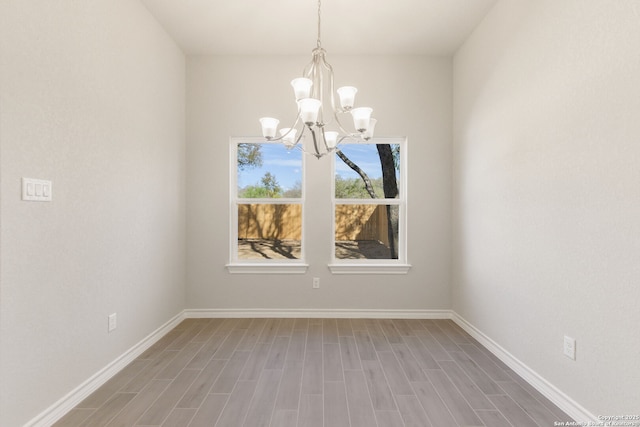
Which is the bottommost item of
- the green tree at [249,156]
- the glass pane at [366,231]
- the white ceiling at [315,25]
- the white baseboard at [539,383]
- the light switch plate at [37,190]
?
the white baseboard at [539,383]

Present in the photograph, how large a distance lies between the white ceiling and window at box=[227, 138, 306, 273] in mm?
1055

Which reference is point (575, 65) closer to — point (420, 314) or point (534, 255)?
point (534, 255)

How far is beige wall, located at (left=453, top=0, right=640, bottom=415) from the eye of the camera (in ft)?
5.31

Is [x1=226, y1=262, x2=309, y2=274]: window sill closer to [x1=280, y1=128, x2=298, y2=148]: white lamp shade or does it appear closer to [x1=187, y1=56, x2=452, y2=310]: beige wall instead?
[x1=187, y1=56, x2=452, y2=310]: beige wall

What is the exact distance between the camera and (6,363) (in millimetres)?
1578

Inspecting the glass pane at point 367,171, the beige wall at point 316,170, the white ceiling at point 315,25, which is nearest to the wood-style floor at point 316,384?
the beige wall at point 316,170

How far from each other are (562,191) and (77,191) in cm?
294

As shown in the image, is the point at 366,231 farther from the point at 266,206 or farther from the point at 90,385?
the point at 90,385

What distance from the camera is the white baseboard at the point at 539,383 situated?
186 centimetres

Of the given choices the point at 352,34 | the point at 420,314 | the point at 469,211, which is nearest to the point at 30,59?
the point at 352,34

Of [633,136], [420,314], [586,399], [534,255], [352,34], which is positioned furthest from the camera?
[420,314]

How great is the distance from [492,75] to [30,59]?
3.15 meters

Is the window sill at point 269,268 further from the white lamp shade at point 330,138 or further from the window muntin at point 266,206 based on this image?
the white lamp shade at point 330,138

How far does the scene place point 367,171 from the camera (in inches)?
150
